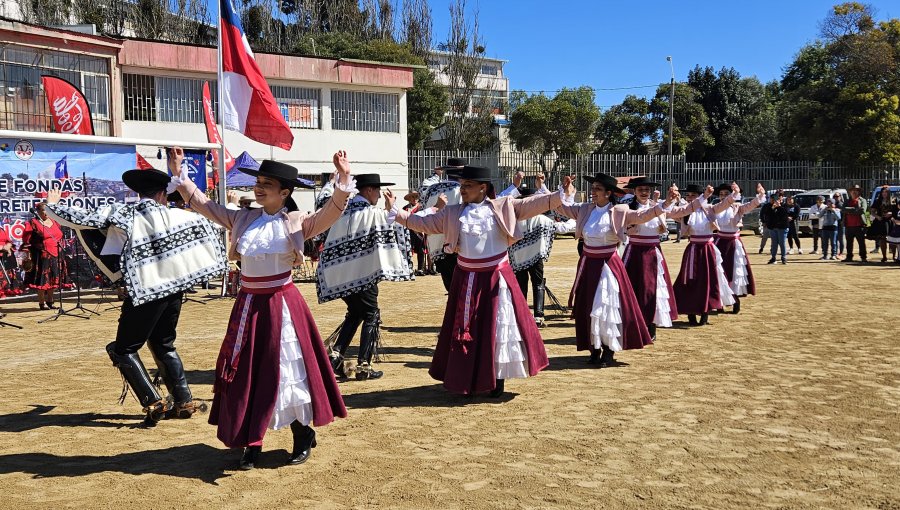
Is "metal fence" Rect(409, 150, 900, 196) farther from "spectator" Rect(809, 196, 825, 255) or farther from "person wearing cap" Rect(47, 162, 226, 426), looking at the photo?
"person wearing cap" Rect(47, 162, 226, 426)

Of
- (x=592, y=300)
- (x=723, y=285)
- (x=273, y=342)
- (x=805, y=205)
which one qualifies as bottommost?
(x=723, y=285)

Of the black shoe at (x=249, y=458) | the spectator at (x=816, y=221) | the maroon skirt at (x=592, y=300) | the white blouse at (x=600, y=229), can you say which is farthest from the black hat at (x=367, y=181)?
the spectator at (x=816, y=221)

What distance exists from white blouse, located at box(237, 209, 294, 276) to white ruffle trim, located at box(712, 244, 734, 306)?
27.3 feet

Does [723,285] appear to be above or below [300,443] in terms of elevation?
above

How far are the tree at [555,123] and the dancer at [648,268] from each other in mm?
31144

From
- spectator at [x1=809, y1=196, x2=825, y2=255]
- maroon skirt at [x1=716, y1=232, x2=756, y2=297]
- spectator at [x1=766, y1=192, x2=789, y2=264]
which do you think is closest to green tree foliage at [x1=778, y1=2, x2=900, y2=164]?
spectator at [x1=809, y1=196, x2=825, y2=255]

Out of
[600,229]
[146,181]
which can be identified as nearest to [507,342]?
[600,229]

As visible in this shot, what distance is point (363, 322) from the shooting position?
336 inches

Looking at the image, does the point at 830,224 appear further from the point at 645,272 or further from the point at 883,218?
the point at 645,272

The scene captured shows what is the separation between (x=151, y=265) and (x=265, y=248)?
1.52 m

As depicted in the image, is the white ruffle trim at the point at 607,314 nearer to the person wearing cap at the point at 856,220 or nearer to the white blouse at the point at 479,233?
the white blouse at the point at 479,233

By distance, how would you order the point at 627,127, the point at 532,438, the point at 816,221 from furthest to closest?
the point at 627,127, the point at 816,221, the point at 532,438

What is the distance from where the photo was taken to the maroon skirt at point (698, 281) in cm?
1189

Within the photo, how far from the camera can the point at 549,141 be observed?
42.9 metres
